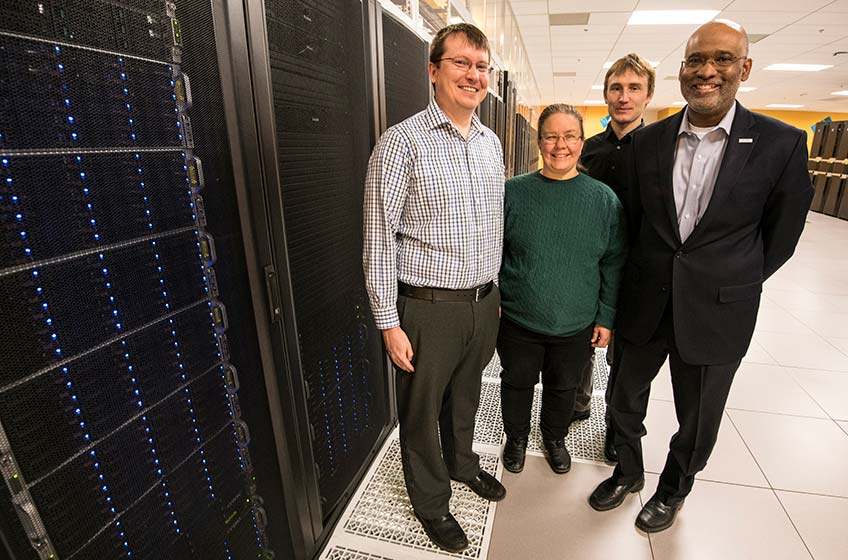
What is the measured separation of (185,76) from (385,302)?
0.78m

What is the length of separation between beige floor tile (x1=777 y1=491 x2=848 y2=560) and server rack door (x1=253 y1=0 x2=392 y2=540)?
5.91 feet

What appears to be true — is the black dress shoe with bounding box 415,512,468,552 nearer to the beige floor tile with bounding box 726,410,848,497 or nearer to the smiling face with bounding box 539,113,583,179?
the smiling face with bounding box 539,113,583,179

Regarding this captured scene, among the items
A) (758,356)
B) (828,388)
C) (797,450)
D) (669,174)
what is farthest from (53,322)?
(758,356)

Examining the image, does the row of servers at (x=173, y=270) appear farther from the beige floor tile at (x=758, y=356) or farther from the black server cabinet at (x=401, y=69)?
the beige floor tile at (x=758, y=356)

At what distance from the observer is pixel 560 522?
1758mm

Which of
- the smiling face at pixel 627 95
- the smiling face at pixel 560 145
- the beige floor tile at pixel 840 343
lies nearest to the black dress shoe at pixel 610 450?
the smiling face at pixel 560 145

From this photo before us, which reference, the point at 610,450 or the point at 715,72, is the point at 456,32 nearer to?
the point at 715,72

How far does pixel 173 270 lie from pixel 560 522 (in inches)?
66.8

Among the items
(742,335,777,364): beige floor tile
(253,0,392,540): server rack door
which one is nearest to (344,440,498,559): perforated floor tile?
(253,0,392,540): server rack door

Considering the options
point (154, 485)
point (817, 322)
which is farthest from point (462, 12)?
point (817, 322)

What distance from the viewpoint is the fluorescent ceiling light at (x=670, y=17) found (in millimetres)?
6004

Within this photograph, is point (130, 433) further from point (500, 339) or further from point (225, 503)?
point (500, 339)

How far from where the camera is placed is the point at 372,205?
132cm

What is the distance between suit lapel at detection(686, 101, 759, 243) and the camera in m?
1.32
